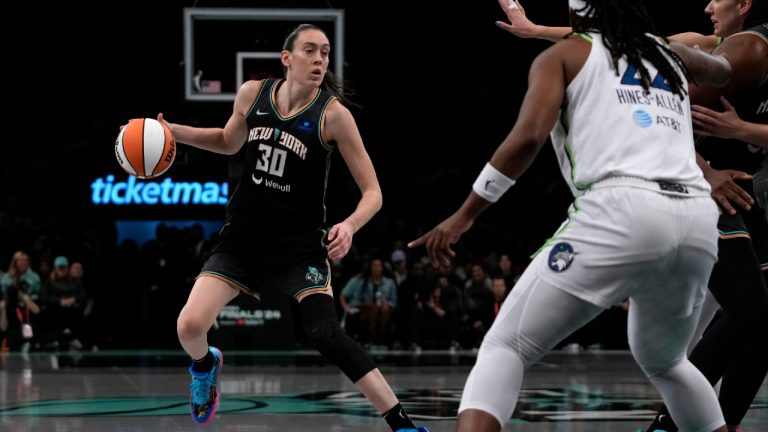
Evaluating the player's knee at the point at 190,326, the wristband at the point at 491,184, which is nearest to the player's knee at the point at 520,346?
the wristband at the point at 491,184

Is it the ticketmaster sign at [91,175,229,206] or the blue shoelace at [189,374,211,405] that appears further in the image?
the ticketmaster sign at [91,175,229,206]

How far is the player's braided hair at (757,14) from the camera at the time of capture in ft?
14.7

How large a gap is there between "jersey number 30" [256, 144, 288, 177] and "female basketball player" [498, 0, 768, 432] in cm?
130

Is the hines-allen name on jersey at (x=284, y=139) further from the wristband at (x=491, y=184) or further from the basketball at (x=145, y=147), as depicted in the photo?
the wristband at (x=491, y=184)

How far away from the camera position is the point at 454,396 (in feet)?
26.2

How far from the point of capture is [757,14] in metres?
4.52

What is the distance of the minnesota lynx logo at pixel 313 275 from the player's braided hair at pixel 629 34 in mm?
2173

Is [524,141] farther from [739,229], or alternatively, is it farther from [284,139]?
[284,139]

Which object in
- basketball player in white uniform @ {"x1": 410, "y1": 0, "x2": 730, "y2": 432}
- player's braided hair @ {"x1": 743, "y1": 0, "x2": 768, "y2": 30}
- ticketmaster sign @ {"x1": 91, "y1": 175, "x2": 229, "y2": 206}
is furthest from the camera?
ticketmaster sign @ {"x1": 91, "y1": 175, "x2": 229, "y2": 206}

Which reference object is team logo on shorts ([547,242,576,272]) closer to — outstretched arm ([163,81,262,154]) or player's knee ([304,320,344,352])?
player's knee ([304,320,344,352])

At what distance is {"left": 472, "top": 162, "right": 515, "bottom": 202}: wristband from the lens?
10.5 ft

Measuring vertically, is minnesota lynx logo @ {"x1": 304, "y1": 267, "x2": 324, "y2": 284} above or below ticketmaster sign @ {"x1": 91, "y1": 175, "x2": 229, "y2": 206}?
above

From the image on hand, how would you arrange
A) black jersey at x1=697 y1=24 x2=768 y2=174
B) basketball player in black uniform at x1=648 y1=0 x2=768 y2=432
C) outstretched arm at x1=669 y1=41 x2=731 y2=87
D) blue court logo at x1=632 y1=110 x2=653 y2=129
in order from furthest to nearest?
black jersey at x1=697 y1=24 x2=768 y2=174 → basketball player in black uniform at x1=648 y1=0 x2=768 y2=432 → outstretched arm at x1=669 y1=41 x2=731 y2=87 → blue court logo at x1=632 y1=110 x2=653 y2=129

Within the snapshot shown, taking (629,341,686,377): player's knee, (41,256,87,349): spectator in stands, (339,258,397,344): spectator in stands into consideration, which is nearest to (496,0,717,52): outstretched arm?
(629,341,686,377): player's knee
